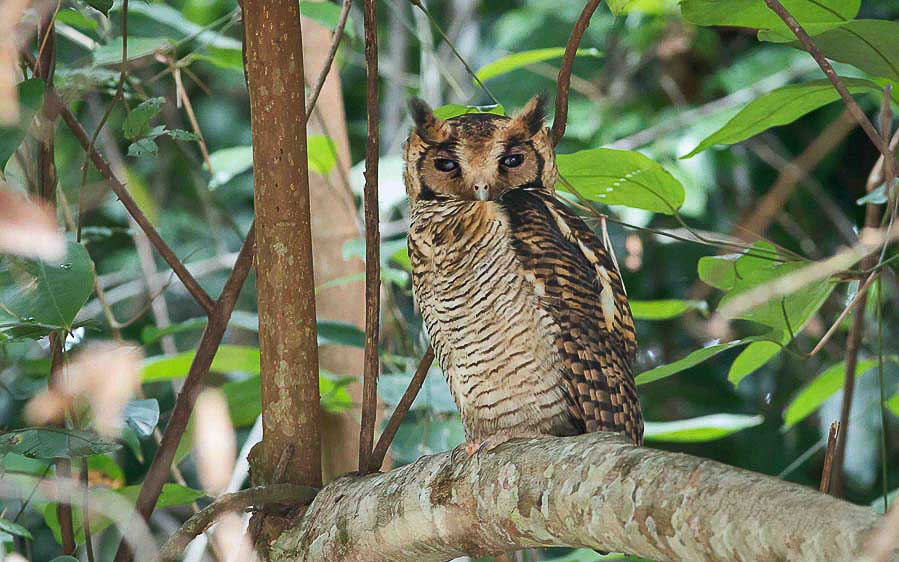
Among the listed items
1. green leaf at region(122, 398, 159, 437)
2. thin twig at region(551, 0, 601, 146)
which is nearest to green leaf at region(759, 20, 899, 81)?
thin twig at region(551, 0, 601, 146)

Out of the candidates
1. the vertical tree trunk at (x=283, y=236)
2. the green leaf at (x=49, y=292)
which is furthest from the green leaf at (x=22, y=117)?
the vertical tree trunk at (x=283, y=236)

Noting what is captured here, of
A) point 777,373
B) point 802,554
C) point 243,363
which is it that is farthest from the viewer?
point 777,373

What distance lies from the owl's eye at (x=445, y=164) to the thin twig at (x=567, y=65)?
7.3 inches

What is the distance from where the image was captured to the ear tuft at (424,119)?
1.60 metres

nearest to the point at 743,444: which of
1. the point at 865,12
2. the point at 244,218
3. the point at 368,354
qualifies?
the point at 865,12

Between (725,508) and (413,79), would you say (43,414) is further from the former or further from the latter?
(413,79)

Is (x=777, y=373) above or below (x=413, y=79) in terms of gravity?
below

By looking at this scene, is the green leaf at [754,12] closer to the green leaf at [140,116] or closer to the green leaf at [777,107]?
the green leaf at [777,107]

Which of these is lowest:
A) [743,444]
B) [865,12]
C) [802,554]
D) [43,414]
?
[743,444]

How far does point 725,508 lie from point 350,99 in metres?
3.63

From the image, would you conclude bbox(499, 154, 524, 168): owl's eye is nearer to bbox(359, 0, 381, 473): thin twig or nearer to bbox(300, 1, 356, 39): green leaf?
bbox(359, 0, 381, 473): thin twig

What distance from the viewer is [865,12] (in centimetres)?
336

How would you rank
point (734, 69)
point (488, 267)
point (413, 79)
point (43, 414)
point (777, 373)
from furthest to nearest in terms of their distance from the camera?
point (413, 79) < point (777, 373) < point (734, 69) < point (488, 267) < point (43, 414)

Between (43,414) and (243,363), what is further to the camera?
(243,363)
